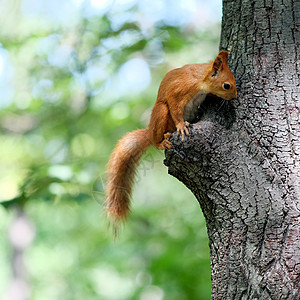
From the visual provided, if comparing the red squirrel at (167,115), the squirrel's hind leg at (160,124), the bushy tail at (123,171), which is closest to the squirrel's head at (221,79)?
the red squirrel at (167,115)

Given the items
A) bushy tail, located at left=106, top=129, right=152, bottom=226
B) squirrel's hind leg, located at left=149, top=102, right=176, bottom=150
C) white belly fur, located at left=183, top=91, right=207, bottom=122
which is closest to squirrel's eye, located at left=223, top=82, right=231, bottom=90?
white belly fur, located at left=183, top=91, right=207, bottom=122

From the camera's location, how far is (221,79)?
1.30 meters

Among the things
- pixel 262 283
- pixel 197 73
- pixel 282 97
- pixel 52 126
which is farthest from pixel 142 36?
pixel 262 283

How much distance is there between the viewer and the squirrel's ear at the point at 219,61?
1.24 m

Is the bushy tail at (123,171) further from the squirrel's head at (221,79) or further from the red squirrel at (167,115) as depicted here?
the squirrel's head at (221,79)

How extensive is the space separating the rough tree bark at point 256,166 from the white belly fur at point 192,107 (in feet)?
0.55

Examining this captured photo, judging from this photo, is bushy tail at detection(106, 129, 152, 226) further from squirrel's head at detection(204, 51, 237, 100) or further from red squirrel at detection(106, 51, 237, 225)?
squirrel's head at detection(204, 51, 237, 100)

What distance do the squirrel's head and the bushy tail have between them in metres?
0.38

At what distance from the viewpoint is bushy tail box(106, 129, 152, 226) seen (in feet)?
5.35

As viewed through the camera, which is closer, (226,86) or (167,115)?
(226,86)

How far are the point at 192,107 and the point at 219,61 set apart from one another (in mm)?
202

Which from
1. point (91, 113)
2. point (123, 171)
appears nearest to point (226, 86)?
point (123, 171)

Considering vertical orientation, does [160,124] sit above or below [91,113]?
above

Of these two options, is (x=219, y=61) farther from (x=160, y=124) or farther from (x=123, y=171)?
(x=123, y=171)
